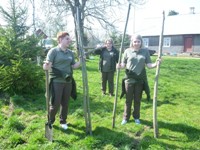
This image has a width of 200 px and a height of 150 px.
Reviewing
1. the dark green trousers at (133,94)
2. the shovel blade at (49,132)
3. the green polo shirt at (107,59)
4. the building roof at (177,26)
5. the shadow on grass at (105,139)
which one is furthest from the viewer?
the building roof at (177,26)

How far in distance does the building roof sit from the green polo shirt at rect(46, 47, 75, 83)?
1491 inches

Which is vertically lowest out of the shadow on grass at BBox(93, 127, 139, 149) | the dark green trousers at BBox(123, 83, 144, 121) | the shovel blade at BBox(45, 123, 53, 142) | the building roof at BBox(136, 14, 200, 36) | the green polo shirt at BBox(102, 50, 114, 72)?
the shadow on grass at BBox(93, 127, 139, 149)

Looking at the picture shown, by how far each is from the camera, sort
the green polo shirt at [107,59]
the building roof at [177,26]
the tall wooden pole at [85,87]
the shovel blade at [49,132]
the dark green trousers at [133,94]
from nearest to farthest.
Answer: the shovel blade at [49,132] < the tall wooden pole at [85,87] < the dark green trousers at [133,94] < the green polo shirt at [107,59] < the building roof at [177,26]

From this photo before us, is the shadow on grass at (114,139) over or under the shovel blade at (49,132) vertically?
under

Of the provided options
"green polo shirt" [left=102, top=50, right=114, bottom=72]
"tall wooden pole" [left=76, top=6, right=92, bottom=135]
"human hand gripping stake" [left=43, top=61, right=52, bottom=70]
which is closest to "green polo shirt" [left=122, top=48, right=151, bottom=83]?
"tall wooden pole" [left=76, top=6, right=92, bottom=135]

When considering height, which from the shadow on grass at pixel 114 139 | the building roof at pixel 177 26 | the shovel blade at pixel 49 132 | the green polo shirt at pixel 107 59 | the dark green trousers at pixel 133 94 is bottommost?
the shadow on grass at pixel 114 139

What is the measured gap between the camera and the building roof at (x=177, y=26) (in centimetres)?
4196

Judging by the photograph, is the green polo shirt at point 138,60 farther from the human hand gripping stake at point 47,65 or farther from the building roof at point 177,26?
the building roof at point 177,26

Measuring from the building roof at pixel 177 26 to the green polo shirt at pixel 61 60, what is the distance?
37.9m

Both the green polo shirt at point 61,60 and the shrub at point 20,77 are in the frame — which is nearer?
the green polo shirt at point 61,60

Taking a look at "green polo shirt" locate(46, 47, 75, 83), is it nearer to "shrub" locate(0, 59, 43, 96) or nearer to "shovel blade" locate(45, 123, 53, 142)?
"shovel blade" locate(45, 123, 53, 142)

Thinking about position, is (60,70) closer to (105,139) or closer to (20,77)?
(105,139)

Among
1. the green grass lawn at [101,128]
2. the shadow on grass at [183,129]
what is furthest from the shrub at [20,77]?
the shadow on grass at [183,129]

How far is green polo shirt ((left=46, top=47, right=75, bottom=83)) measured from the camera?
579cm
